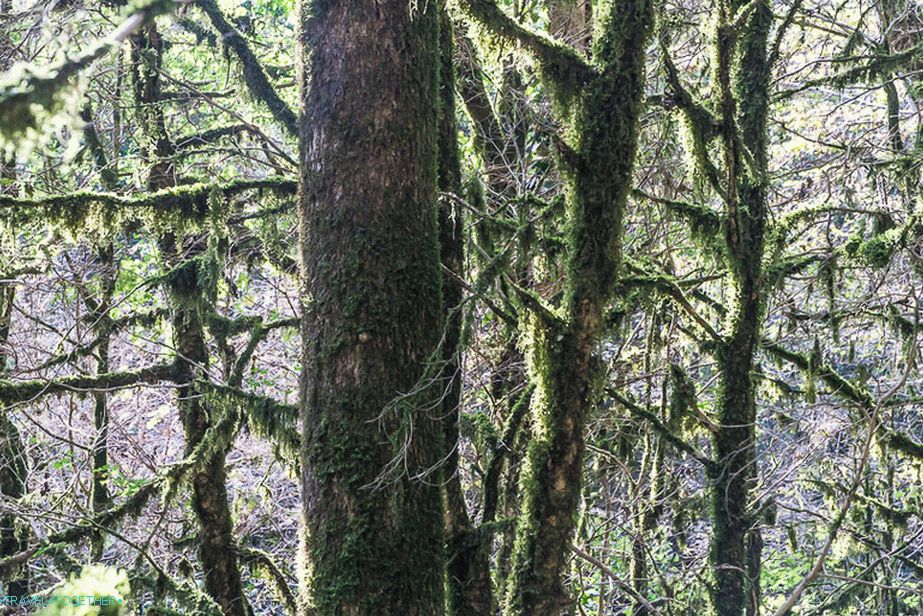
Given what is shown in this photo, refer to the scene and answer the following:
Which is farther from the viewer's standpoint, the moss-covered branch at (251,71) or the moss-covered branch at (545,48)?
the moss-covered branch at (251,71)

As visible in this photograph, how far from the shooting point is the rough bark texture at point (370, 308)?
11.6 feet

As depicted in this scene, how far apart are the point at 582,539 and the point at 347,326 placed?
13.7 ft

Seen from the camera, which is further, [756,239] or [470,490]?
[470,490]

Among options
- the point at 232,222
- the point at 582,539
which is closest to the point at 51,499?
the point at 232,222

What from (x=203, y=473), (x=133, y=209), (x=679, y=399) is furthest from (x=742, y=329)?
(x=203, y=473)

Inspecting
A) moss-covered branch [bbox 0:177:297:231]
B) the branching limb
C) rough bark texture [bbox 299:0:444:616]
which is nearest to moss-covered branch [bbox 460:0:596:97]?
the branching limb

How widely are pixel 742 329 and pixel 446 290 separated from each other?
2234 millimetres

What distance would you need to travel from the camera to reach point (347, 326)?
3.67 metres

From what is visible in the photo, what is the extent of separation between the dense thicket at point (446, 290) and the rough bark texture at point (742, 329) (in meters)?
0.02

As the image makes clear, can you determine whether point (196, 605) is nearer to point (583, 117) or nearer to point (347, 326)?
point (347, 326)

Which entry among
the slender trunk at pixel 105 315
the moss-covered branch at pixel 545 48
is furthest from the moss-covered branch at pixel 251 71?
the moss-covered branch at pixel 545 48

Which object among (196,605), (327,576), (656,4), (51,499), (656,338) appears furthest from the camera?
(51,499)

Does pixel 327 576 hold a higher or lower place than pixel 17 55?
lower

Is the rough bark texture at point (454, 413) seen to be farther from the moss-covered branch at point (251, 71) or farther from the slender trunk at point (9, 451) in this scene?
the slender trunk at point (9, 451)
